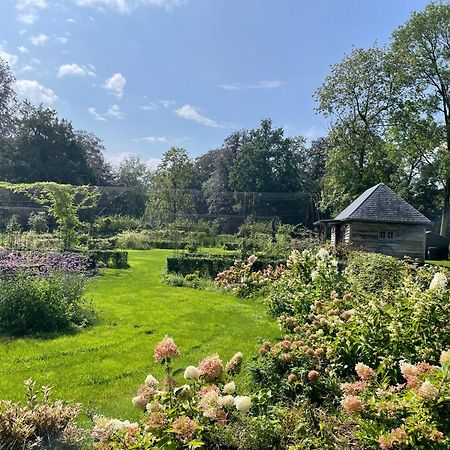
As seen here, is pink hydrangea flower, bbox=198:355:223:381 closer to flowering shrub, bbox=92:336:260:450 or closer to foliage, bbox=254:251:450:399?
flowering shrub, bbox=92:336:260:450

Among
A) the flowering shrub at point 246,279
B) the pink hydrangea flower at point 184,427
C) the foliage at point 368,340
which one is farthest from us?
the flowering shrub at point 246,279

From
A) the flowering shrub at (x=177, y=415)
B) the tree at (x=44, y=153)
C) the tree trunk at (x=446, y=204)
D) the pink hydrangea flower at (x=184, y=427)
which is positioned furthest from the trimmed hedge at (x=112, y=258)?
the tree at (x=44, y=153)

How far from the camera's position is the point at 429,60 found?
2214cm

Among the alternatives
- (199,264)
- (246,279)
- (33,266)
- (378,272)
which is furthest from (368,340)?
(199,264)

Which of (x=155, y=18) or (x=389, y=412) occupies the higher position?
(x=155, y=18)

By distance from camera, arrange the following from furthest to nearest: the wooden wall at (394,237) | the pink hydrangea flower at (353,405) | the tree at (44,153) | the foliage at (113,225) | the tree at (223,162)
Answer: the tree at (223,162), the tree at (44,153), the foliage at (113,225), the wooden wall at (394,237), the pink hydrangea flower at (353,405)

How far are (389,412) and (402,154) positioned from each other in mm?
22819

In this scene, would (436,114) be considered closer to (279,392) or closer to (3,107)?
(279,392)

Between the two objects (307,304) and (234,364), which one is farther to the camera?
(307,304)

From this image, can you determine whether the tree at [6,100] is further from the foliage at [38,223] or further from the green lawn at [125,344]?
the green lawn at [125,344]

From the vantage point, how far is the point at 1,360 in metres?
4.33

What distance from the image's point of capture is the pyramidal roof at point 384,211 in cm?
1383

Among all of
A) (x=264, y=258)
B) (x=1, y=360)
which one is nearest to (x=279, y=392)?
(x=1, y=360)

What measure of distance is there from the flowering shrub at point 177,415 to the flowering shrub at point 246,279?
645 cm
